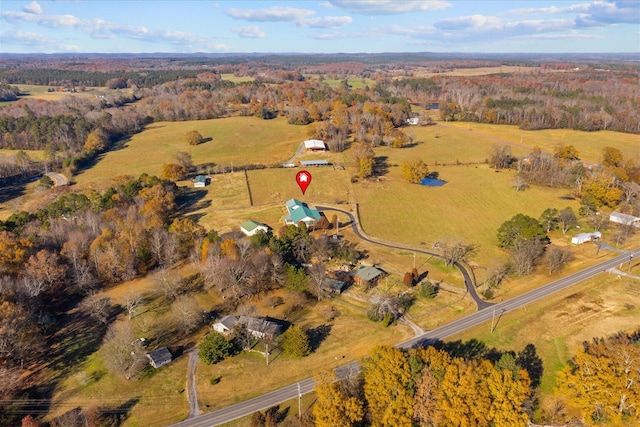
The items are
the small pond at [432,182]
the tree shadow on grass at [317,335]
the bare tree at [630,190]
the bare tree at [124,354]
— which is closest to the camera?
the bare tree at [124,354]

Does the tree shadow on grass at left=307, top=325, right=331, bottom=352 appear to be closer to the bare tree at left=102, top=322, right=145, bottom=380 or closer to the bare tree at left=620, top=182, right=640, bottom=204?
the bare tree at left=102, top=322, right=145, bottom=380

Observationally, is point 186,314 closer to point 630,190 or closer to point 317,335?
point 317,335

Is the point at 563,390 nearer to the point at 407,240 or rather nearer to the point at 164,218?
the point at 407,240

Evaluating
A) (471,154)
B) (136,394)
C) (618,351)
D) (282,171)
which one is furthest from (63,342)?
(471,154)

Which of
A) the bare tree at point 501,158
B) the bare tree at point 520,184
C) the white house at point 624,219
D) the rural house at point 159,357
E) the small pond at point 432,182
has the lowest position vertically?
the rural house at point 159,357

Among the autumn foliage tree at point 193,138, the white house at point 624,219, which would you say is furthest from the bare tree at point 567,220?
the autumn foliage tree at point 193,138

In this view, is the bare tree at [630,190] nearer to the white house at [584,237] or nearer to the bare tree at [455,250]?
the white house at [584,237]

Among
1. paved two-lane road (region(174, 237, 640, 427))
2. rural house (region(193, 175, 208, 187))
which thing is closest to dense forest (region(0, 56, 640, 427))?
paved two-lane road (region(174, 237, 640, 427))
